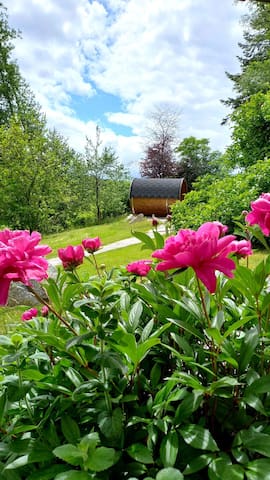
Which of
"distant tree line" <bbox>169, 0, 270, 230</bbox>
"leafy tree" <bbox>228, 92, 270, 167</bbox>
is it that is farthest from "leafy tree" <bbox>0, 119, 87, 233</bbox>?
"leafy tree" <bbox>228, 92, 270, 167</bbox>

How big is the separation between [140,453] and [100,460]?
0.09 meters

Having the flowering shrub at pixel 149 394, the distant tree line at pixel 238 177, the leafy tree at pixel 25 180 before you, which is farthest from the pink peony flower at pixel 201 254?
the leafy tree at pixel 25 180

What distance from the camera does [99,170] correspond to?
15.1m

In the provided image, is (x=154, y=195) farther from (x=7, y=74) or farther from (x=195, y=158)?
(x=7, y=74)

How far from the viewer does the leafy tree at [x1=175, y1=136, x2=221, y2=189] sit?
61.8 ft

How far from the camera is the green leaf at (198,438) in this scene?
1.81ft

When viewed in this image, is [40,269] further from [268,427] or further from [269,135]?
[269,135]

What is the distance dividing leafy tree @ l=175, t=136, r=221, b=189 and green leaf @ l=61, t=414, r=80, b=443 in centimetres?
1856

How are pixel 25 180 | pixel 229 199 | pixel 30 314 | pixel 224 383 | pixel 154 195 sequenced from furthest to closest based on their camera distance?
pixel 154 195 < pixel 25 180 < pixel 229 199 < pixel 30 314 < pixel 224 383

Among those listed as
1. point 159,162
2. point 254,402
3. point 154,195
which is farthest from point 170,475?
point 159,162

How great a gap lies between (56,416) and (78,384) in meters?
0.07

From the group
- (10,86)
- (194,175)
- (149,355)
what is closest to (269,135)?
(149,355)

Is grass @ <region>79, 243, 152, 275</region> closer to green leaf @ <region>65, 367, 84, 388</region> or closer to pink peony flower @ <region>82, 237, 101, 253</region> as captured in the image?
pink peony flower @ <region>82, 237, 101, 253</region>

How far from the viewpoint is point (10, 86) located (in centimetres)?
1709
